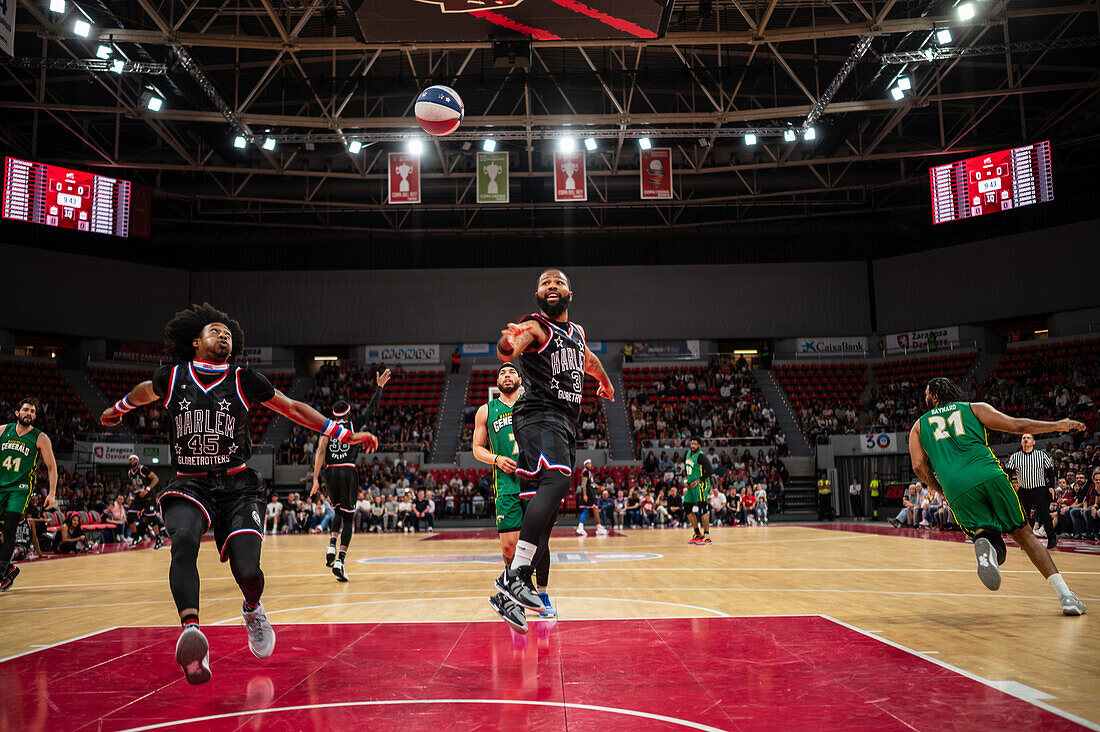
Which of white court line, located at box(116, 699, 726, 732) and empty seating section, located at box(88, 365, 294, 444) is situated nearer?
white court line, located at box(116, 699, 726, 732)

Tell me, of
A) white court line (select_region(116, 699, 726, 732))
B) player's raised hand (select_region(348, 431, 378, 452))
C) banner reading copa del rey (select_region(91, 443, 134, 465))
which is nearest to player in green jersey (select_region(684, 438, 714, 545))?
player's raised hand (select_region(348, 431, 378, 452))

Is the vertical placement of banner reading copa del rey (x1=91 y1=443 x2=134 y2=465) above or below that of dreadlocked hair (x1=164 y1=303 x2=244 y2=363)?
below

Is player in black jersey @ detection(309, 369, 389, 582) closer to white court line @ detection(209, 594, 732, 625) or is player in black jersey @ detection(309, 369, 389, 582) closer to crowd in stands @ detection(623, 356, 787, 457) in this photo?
white court line @ detection(209, 594, 732, 625)

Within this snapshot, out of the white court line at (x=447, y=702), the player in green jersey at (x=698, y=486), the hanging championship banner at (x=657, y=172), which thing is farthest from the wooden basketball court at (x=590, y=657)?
the hanging championship banner at (x=657, y=172)

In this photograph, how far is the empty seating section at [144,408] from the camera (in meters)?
29.7

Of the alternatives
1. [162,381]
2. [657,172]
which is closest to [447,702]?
[162,381]

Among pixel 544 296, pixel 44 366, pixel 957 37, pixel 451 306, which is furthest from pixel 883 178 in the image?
pixel 44 366

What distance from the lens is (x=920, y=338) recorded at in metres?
33.8

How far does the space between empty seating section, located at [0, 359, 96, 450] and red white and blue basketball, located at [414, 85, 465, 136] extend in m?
18.9

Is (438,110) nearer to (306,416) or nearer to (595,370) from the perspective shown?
(595,370)

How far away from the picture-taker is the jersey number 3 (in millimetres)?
6164

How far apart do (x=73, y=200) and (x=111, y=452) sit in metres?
8.50

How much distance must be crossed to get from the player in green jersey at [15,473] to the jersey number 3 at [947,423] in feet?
28.6

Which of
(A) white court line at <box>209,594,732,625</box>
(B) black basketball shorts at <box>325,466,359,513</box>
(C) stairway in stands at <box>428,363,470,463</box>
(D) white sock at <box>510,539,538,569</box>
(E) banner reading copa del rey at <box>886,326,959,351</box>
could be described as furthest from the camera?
(E) banner reading copa del rey at <box>886,326,959,351</box>
